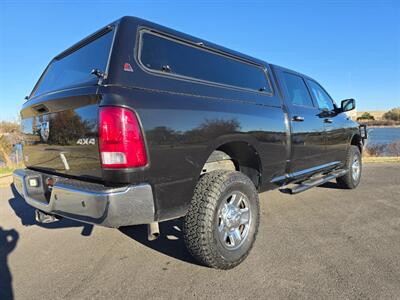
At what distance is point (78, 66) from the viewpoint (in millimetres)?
2816

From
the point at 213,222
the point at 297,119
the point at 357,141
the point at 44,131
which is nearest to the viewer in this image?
the point at 213,222

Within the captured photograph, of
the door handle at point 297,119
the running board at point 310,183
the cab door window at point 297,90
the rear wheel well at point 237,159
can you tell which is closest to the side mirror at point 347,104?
the cab door window at point 297,90

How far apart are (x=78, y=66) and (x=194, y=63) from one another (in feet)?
3.68

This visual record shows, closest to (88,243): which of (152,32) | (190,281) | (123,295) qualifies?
(123,295)

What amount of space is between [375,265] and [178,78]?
2463mm

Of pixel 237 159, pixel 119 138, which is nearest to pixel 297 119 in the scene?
pixel 237 159

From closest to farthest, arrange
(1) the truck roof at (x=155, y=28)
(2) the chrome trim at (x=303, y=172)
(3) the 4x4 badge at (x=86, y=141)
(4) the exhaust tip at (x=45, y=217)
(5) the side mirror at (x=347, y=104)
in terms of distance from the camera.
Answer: (3) the 4x4 badge at (x=86, y=141) < (1) the truck roof at (x=155, y=28) < (4) the exhaust tip at (x=45, y=217) < (2) the chrome trim at (x=303, y=172) < (5) the side mirror at (x=347, y=104)

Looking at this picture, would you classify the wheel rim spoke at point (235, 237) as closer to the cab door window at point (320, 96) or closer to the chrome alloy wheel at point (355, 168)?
the cab door window at point (320, 96)

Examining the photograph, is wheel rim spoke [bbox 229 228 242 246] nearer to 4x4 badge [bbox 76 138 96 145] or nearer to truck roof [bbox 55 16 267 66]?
4x4 badge [bbox 76 138 96 145]

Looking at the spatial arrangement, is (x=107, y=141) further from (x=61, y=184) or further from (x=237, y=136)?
(x=237, y=136)

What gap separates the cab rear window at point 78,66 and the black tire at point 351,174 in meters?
4.86

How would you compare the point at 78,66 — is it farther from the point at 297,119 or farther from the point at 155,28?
the point at 297,119

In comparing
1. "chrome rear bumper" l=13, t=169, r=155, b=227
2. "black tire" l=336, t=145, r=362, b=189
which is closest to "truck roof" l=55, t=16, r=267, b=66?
"chrome rear bumper" l=13, t=169, r=155, b=227

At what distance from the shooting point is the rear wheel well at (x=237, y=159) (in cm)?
298
